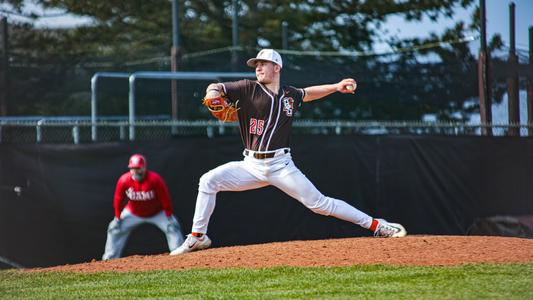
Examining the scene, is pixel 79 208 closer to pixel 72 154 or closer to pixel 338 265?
pixel 72 154

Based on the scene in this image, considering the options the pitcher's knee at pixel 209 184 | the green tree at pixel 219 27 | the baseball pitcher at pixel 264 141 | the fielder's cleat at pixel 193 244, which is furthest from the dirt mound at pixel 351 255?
the green tree at pixel 219 27

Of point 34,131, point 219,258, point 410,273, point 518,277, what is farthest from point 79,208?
point 34,131

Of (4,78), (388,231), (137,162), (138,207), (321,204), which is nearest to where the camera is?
(321,204)

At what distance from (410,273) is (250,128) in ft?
7.39

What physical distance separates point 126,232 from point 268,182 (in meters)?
2.97

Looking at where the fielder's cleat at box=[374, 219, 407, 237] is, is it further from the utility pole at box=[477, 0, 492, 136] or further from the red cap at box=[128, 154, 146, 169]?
the red cap at box=[128, 154, 146, 169]

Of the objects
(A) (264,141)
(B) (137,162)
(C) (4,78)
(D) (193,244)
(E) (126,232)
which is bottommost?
(E) (126,232)

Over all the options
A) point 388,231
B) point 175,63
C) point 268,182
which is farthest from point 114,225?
point 175,63

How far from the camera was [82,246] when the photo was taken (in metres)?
11.5

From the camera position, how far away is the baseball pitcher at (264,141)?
9047mm

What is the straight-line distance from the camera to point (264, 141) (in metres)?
9.05

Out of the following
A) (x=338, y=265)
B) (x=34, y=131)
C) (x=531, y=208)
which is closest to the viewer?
(x=338, y=265)

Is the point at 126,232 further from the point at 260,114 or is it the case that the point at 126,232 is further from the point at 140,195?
the point at 260,114

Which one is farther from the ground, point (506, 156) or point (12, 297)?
point (506, 156)
